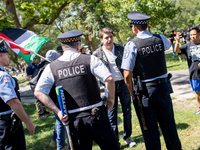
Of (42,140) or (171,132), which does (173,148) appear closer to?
(171,132)

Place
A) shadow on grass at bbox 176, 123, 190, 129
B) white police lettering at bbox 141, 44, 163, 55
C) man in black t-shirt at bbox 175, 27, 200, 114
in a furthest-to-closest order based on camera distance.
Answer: man in black t-shirt at bbox 175, 27, 200, 114, shadow on grass at bbox 176, 123, 190, 129, white police lettering at bbox 141, 44, 163, 55

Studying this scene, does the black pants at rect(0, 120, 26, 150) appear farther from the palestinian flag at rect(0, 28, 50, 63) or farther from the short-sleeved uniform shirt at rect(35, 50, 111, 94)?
the palestinian flag at rect(0, 28, 50, 63)

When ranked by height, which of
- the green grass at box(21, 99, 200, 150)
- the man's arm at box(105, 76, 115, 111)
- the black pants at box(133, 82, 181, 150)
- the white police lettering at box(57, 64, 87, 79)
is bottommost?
the green grass at box(21, 99, 200, 150)

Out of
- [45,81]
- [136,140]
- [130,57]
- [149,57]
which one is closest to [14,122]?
[45,81]

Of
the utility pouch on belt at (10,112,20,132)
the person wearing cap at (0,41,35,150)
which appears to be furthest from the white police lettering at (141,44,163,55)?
the utility pouch on belt at (10,112,20,132)

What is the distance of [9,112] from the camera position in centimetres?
267

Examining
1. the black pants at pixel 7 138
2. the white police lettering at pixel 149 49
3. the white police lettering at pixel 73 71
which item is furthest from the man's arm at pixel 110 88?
the black pants at pixel 7 138

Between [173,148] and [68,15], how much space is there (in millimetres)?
30131

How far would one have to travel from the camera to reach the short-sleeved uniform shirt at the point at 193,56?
14.8ft

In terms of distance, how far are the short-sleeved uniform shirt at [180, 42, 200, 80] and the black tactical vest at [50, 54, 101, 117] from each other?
3.16 meters

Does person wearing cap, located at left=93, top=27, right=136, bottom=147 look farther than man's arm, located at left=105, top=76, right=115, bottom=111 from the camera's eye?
Yes

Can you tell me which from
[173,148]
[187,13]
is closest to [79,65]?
[173,148]

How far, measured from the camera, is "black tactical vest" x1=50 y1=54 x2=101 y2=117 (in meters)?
2.32

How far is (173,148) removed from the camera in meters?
2.87
